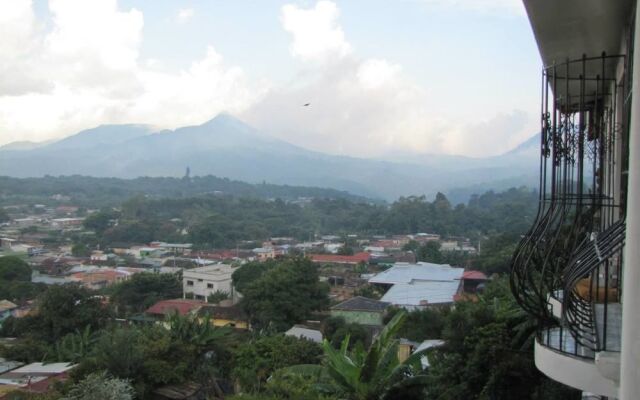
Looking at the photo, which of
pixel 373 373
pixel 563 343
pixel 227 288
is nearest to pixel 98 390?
pixel 373 373

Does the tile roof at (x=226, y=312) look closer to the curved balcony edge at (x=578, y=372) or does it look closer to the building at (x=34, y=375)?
the building at (x=34, y=375)

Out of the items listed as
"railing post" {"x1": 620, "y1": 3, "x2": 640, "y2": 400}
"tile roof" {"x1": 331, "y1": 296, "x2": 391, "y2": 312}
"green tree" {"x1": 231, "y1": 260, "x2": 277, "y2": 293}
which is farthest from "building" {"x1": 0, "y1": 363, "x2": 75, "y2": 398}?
"green tree" {"x1": 231, "y1": 260, "x2": 277, "y2": 293}

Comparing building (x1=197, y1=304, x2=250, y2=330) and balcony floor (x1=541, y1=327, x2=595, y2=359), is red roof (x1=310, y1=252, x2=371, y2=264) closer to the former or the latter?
building (x1=197, y1=304, x2=250, y2=330)

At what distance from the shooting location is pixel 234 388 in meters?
12.7

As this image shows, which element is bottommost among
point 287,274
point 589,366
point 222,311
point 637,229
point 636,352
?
point 222,311

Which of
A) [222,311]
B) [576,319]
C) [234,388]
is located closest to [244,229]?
[222,311]

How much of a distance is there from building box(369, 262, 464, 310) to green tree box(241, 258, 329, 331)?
3969 mm

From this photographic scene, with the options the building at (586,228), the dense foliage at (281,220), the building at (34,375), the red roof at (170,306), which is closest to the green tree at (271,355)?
the building at (34,375)

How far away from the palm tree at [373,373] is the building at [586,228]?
3534 mm

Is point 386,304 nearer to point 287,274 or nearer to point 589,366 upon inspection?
point 287,274

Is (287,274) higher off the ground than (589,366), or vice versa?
(589,366)

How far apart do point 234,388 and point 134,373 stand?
252cm

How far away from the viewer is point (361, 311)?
887 inches

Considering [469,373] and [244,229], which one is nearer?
[469,373]
